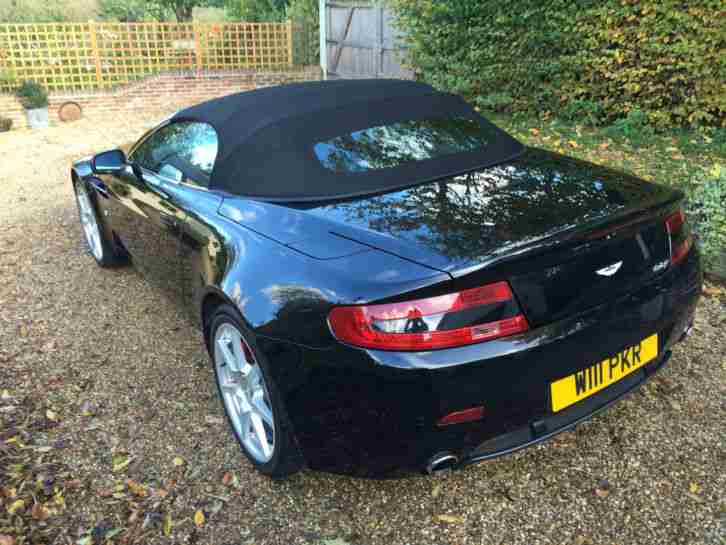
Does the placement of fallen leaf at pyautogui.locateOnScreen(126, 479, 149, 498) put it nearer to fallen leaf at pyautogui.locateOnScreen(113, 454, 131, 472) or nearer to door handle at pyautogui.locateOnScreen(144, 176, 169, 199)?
fallen leaf at pyautogui.locateOnScreen(113, 454, 131, 472)

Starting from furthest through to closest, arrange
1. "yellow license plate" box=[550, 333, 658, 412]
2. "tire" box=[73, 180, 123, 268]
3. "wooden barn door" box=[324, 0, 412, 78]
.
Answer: "wooden barn door" box=[324, 0, 412, 78] → "tire" box=[73, 180, 123, 268] → "yellow license plate" box=[550, 333, 658, 412]

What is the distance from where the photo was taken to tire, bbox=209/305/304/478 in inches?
91.4

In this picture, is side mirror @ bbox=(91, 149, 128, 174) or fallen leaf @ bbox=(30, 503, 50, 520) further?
side mirror @ bbox=(91, 149, 128, 174)

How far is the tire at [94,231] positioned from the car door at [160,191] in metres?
0.59

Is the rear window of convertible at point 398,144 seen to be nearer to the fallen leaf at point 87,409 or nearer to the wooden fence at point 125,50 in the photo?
the fallen leaf at point 87,409

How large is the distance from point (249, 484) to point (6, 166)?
8.23m

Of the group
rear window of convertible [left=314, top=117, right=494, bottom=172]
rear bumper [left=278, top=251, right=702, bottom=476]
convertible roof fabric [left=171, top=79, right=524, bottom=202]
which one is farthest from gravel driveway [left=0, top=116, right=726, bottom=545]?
rear window of convertible [left=314, top=117, right=494, bottom=172]

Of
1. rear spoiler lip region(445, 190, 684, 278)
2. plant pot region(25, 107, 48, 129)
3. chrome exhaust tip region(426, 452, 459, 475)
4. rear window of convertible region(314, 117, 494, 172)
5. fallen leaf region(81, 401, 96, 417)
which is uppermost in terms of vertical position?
rear window of convertible region(314, 117, 494, 172)

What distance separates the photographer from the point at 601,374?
7.23 feet

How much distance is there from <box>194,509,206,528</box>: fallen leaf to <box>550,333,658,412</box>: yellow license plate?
1402 millimetres

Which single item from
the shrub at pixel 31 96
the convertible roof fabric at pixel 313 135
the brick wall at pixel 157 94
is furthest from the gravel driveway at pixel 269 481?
the brick wall at pixel 157 94

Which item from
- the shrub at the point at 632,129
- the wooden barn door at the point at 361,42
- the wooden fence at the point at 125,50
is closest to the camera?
the shrub at the point at 632,129

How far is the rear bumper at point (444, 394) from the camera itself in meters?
1.93

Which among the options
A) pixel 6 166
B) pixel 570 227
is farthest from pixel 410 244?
pixel 6 166
